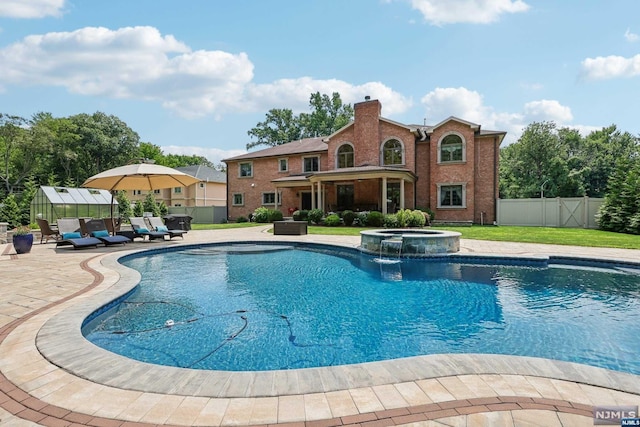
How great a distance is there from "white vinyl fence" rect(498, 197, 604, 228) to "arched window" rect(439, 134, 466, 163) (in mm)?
4039

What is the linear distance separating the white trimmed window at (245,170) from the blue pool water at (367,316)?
2108cm

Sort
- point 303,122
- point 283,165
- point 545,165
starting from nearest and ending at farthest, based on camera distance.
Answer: point 283,165, point 545,165, point 303,122

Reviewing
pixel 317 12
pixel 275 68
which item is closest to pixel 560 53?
pixel 317 12

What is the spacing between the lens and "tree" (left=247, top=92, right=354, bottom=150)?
156 feet

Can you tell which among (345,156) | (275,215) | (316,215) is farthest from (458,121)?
(275,215)

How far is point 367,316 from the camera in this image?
18.9ft

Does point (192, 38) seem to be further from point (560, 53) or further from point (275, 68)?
point (560, 53)

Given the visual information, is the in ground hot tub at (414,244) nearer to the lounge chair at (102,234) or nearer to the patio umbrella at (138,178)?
the patio umbrella at (138,178)

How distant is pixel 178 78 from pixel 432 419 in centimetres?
1895

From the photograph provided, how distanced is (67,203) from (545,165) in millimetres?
43748

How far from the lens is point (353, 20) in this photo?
45.0 ft

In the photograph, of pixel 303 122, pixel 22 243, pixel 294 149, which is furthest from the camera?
pixel 303 122

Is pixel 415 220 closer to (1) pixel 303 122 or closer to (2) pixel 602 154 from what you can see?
(2) pixel 602 154

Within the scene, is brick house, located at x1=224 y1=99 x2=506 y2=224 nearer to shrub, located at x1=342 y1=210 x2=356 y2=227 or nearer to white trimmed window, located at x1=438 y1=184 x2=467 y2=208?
white trimmed window, located at x1=438 y1=184 x2=467 y2=208
